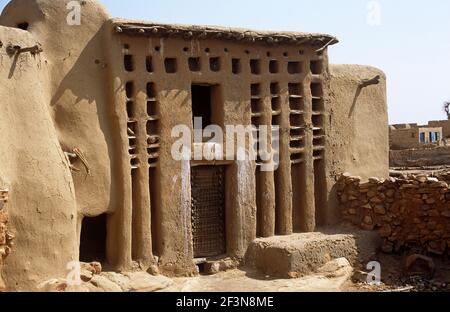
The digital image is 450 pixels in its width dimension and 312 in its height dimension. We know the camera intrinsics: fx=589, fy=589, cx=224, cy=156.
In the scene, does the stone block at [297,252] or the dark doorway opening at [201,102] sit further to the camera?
the dark doorway opening at [201,102]

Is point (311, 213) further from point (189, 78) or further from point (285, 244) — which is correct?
point (189, 78)

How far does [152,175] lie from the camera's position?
11086mm

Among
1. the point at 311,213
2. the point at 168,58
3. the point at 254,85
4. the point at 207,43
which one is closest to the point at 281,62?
the point at 254,85

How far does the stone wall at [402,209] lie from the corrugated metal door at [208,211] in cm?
281

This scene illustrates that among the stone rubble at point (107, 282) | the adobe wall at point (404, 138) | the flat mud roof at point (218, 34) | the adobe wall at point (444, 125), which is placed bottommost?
the stone rubble at point (107, 282)

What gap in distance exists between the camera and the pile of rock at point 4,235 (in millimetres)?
8172

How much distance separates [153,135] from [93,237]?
8.44ft

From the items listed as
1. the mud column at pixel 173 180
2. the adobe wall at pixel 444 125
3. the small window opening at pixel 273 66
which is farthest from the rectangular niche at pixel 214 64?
the adobe wall at pixel 444 125

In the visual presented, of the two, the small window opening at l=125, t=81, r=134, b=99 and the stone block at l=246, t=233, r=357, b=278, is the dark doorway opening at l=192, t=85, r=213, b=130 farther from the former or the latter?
the stone block at l=246, t=233, r=357, b=278

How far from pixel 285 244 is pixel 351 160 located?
3137 millimetres

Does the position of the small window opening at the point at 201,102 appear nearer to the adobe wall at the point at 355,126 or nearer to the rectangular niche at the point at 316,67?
the rectangular niche at the point at 316,67

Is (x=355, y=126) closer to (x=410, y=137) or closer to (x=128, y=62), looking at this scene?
(x=128, y=62)
